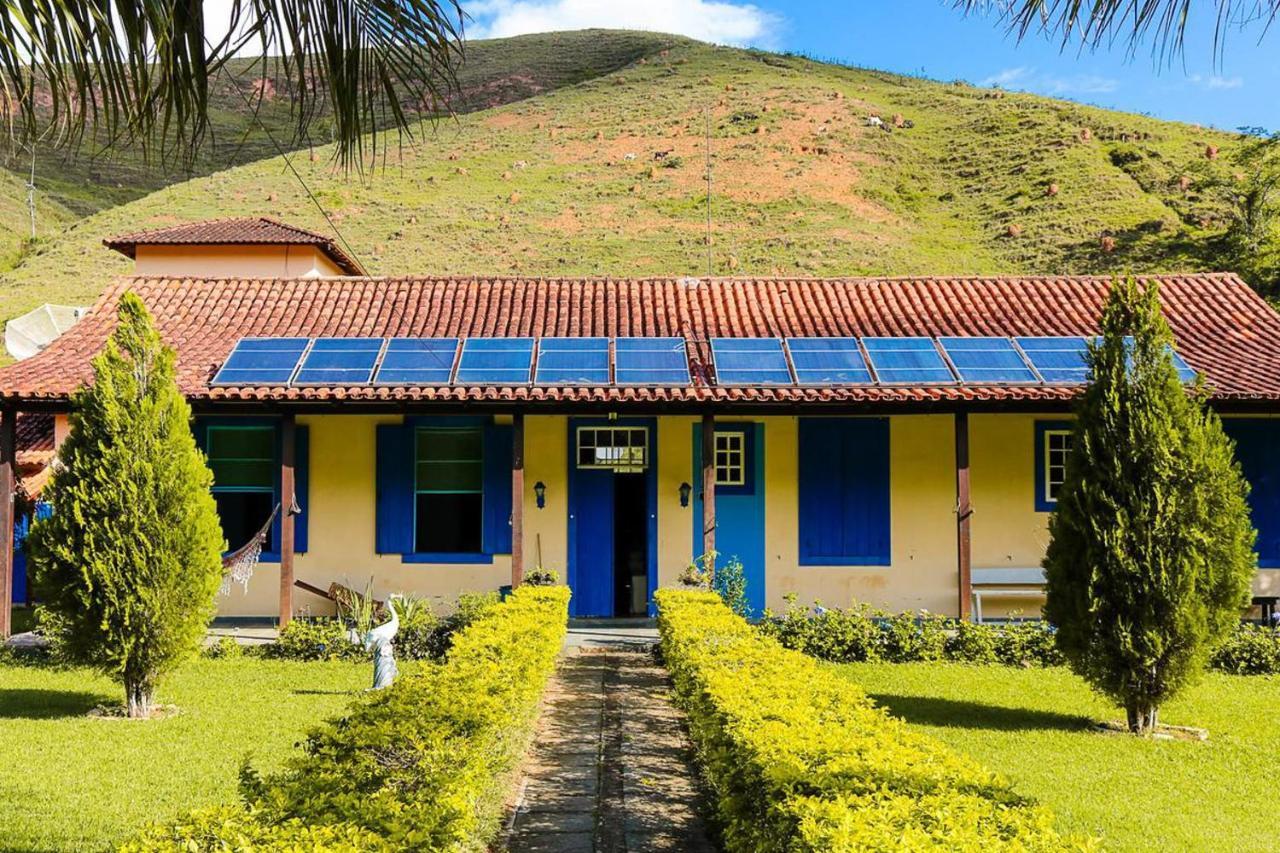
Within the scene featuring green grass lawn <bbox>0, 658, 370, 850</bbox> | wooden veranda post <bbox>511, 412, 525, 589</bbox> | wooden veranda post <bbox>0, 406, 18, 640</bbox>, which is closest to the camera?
green grass lawn <bbox>0, 658, 370, 850</bbox>

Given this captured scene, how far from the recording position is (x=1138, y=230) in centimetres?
3766

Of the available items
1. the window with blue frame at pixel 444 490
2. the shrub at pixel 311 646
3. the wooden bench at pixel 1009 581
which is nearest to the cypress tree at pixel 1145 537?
the wooden bench at pixel 1009 581

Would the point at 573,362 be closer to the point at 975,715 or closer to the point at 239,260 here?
the point at 975,715

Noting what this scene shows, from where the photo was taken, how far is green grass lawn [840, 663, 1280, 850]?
594 centimetres

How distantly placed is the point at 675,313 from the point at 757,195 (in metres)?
30.8

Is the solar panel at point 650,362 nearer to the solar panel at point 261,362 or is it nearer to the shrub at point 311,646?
the solar panel at point 261,362

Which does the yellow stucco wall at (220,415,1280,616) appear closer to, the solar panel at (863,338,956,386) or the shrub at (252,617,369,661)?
the solar panel at (863,338,956,386)

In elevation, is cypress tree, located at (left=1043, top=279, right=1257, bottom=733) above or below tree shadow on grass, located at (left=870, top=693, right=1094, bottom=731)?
above

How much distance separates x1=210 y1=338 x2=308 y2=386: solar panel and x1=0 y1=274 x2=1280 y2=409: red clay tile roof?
33cm

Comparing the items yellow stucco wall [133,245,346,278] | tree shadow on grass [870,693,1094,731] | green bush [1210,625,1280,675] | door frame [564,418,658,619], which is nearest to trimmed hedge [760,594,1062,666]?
green bush [1210,625,1280,675]

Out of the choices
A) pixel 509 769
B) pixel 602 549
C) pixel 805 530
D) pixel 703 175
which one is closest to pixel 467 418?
pixel 602 549

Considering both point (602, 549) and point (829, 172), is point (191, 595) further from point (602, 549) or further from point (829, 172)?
point (829, 172)

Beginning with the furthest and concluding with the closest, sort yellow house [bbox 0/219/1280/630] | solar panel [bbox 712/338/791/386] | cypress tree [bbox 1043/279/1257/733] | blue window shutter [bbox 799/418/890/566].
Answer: blue window shutter [bbox 799/418/890/566]
yellow house [bbox 0/219/1280/630]
solar panel [bbox 712/338/791/386]
cypress tree [bbox 1043/279/1257/733]

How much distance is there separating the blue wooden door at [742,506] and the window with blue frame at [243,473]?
5.61m
